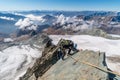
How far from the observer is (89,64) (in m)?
21.9

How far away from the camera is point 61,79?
21.2m

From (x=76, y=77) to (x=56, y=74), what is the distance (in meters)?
3.45

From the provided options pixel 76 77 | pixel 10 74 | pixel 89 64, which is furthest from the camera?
pixel 10 74

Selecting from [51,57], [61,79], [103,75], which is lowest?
[51,57]

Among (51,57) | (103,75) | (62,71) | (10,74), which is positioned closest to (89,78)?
(103,75)

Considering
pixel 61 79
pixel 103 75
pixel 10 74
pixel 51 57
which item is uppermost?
pixel 103 75

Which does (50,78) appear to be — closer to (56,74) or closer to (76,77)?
(56,74)

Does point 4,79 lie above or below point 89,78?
below

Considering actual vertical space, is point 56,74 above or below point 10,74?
above

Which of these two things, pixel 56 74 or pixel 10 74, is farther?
pixel 10 74

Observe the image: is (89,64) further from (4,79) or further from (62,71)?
(4,79)

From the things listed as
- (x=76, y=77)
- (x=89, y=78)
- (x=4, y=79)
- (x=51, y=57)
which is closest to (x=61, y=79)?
(x=76, y=77)

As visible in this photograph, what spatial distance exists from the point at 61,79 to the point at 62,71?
2.01 metres

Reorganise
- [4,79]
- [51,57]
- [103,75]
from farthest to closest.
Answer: [4,79]
[51,57]
[103,75]
